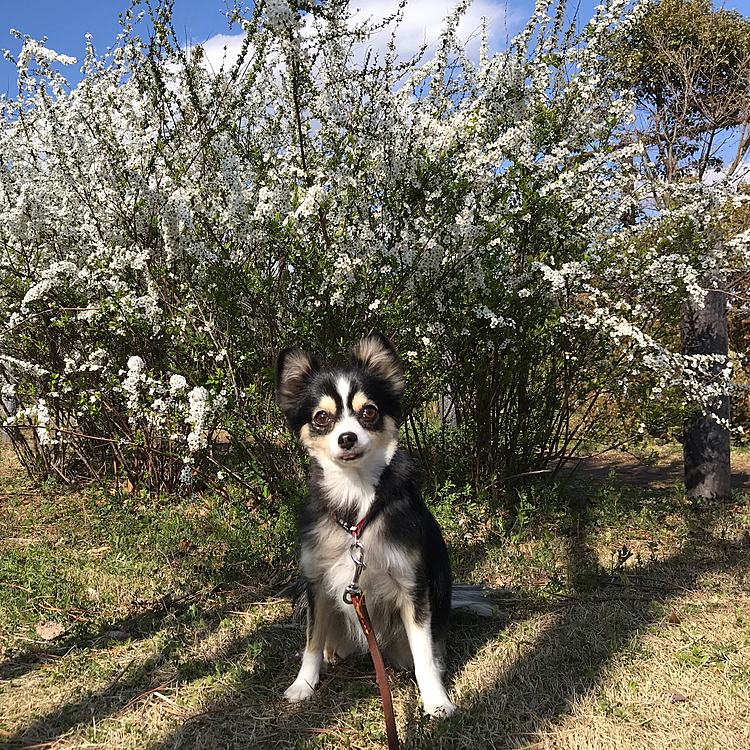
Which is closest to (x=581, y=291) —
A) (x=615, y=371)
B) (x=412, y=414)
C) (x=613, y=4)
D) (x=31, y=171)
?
(x=615, y=371)

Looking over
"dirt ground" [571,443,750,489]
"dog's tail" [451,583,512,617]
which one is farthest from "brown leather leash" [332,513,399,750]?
"dirt ground" [571,443,750,489]

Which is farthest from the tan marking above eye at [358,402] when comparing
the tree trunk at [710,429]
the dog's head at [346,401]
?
the tree trunk at [710,429]

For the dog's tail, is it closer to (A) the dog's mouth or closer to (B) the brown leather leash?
(B) the brown leather leash

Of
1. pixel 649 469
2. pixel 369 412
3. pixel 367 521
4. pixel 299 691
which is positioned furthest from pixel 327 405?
pixel 649 469

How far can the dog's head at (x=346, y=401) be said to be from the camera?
266 cm

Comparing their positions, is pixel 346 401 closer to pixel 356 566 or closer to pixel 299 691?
pixel 356 566

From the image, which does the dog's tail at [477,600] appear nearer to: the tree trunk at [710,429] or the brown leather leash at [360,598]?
the brown leather leash at [360,598]

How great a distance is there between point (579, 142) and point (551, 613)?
3.14 meters

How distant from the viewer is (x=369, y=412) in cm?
278

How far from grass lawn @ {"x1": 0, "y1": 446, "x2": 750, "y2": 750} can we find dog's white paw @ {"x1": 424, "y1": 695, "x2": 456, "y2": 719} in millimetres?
49

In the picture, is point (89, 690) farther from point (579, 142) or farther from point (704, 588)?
point (579, 142)

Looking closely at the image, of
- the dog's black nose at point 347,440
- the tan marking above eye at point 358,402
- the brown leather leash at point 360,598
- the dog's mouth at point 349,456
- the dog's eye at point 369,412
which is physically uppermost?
the tan marking above eye at point 358,402

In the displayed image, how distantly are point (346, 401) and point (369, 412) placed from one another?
0.11 meters

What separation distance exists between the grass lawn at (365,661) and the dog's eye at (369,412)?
4.10 feet
